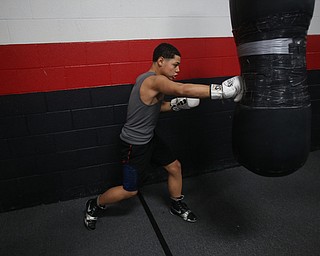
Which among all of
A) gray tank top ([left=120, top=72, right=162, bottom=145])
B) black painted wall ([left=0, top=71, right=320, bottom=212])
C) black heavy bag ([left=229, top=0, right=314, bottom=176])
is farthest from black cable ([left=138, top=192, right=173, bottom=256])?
black heavy bag ([left=229, top=0, right=314, bottom=176])

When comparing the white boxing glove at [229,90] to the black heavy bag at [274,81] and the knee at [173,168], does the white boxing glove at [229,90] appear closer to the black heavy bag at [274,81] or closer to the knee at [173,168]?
the black heavy bag at [274,81]

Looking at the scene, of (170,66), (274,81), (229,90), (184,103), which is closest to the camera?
(274,81)

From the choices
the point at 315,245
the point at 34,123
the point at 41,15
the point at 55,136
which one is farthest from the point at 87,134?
the point at 315,245

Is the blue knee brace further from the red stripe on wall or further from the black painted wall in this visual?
the red stripe on wall

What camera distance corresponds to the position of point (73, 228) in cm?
193

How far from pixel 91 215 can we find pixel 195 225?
80 cm

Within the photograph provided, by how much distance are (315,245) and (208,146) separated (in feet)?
4.10

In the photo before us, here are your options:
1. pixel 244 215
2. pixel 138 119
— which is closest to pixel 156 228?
pixel 244 215

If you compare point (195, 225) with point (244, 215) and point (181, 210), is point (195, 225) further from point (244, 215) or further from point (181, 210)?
point (244, 215)

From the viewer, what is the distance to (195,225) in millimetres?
1909

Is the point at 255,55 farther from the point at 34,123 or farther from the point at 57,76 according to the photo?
the point at 34,123

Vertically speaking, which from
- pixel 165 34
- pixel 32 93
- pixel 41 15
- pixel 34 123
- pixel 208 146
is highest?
pixel 41 15

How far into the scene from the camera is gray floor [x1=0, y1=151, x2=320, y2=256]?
5.56 ft

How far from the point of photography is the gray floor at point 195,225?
1.69 meters
